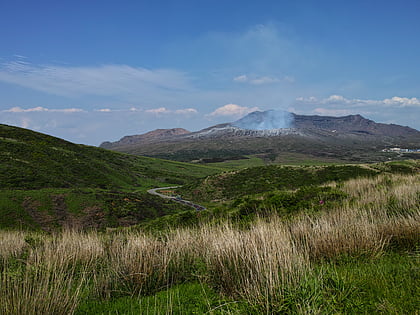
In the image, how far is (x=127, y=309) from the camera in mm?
4523

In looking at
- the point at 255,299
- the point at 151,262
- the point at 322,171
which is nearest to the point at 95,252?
the point at 151,262

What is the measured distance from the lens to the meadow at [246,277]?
3.73 metres

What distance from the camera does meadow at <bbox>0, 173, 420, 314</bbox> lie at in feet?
12.3

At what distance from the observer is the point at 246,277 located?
4.61 metres

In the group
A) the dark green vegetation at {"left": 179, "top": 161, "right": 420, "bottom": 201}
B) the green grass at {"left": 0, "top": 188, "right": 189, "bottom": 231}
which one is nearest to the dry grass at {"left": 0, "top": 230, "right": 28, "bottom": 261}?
the green grass at {"left": 0, "top": 188, "right": 189, "bottom": 231}

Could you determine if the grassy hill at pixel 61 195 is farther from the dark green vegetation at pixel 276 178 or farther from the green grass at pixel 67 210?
the dark green vegetation at pixel 276 178

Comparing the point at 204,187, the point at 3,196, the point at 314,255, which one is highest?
the point at 314,255

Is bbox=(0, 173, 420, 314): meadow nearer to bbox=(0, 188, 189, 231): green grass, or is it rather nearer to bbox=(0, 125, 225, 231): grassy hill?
bbox=(0, 125, 225, 231): grassy hill

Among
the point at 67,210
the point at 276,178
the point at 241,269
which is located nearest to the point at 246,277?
the point at 241,269

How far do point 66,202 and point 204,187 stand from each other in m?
31.1

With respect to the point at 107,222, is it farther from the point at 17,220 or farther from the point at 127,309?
the point at 127,309

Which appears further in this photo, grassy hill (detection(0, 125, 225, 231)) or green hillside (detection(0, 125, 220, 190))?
green hillside (detection(0, 125, 220, 190))

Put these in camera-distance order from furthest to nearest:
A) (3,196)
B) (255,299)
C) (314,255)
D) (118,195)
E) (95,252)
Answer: (118,195), (3,196), (95,252), (314,255), (255,299)

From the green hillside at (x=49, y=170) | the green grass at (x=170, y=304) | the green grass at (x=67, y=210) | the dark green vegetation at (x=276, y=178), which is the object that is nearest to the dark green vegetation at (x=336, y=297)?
the green grass at (x=170, y=304)
